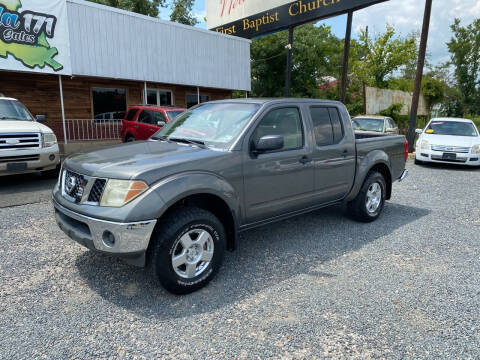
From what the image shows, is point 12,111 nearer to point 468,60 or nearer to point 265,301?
point 265,301

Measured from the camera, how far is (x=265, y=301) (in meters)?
3.06

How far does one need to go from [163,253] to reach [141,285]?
0.62 m

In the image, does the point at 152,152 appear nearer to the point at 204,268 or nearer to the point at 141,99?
the point at 204,268

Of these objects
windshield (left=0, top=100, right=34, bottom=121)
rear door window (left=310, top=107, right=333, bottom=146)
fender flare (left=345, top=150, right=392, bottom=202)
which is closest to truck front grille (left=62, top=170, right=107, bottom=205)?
rear door window (left=310, top=107, right=333, bottom=146)

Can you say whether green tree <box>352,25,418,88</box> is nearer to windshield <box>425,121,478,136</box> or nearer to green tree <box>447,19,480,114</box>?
green tree <box>447,19,480,114</box>

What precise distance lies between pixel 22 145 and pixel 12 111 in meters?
1.39

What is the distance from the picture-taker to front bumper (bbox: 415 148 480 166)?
10008 mm

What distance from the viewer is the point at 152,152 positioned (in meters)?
3.40

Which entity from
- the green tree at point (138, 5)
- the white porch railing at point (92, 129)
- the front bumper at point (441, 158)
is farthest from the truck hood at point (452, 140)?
the green tree at point (138, 5)

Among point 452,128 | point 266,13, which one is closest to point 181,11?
point 266,13

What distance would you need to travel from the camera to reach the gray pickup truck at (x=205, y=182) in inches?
112

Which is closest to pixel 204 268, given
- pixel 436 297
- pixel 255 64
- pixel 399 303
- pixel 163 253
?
pixel 163 253

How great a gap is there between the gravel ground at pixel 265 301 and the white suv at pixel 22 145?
236cm

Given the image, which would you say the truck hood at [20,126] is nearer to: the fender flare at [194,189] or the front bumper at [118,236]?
the front bumper at [118,236]
